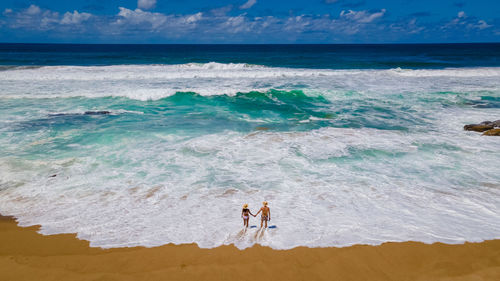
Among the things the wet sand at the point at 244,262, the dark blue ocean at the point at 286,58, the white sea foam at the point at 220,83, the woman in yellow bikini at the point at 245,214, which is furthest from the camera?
the dark blue ocean at the point at 286,58

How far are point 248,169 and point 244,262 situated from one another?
4588 mm

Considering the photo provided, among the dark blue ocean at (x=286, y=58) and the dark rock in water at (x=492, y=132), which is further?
the dark blue ocean at (x=286, y=58)

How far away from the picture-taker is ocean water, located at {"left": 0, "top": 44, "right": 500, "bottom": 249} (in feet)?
23.1

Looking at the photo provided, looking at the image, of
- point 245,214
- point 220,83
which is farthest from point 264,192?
point 220,83

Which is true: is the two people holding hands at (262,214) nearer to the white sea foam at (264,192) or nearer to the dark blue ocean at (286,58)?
the white sea foam at (264,192)

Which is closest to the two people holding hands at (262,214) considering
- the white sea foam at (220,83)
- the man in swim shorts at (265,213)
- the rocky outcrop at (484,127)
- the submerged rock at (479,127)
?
the man in swim shorts at (265,213)

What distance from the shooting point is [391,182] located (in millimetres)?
9297

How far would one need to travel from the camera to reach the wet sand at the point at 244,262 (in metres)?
5.55

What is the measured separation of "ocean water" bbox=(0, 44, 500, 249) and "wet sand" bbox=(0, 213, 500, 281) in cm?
32

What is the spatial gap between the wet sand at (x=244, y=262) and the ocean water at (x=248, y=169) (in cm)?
32

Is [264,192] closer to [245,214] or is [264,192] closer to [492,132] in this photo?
[245,214]

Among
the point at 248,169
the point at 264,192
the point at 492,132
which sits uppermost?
the point at 492,132

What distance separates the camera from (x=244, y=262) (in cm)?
590

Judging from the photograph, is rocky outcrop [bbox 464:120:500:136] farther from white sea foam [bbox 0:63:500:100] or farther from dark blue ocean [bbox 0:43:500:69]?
dark blue ocean [bbox 0:43:500:69]
